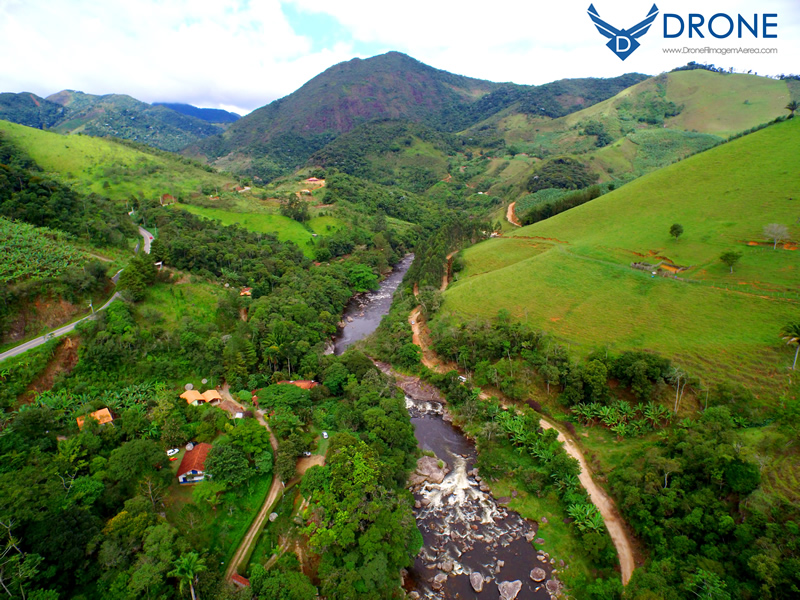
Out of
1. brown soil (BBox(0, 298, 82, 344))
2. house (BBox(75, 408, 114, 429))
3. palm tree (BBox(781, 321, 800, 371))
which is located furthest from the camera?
palm tree (BBox(781, 321, 800, 371))

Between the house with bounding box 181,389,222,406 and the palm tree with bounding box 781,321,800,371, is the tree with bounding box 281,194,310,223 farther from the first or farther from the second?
the palm tree with bounding box 781,321,800,371

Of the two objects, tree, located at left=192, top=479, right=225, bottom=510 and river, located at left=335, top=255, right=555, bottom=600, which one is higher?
tree, located at left=192, top=479, right=225, bottom=510

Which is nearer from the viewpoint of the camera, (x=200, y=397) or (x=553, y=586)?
(x=553, y=586)

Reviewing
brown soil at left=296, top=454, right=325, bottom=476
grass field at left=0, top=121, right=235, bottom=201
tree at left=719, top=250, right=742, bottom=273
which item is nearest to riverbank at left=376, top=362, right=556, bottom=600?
brown soil at left=296, top=454, right=325, bottom=476

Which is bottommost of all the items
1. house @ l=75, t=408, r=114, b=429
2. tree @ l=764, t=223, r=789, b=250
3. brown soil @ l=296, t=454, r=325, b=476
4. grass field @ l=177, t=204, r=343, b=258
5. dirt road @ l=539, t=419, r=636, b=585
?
dirt road @ l=539, t=419, r=636, b=585

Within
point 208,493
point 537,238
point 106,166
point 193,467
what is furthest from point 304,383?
point 106,166

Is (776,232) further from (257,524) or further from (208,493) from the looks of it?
(208,493)

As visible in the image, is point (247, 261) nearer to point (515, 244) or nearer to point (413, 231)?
point (515, 244)
